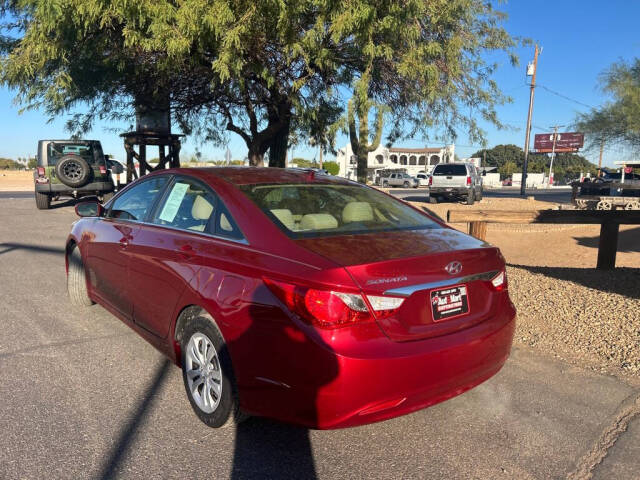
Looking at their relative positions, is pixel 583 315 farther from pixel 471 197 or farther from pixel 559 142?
pixel 559 142

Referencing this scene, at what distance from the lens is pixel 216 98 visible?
42.2 feet

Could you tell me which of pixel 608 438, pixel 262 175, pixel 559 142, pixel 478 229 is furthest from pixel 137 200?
pixel 559 142

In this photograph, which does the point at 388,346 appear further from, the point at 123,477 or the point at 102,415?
the point at 102,415

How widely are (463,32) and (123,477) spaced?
1047 centimetres

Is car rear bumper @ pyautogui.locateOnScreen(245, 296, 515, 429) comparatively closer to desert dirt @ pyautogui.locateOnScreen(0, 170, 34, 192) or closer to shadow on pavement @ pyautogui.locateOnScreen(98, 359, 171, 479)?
shadow on pavement @ pyautogui.locateOnScreen(98, 359, 171, 479)

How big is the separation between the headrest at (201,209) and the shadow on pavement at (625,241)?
34.5 ft

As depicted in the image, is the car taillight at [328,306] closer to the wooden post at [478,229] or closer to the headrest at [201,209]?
the headrest at [201,209]

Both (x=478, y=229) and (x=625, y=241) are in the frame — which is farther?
(x=625, y=241)

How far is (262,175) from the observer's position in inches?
149

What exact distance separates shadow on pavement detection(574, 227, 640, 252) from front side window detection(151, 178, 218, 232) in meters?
10.5

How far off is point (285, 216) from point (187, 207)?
34.2 inches

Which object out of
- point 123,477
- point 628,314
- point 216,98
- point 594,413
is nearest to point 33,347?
point 123,477

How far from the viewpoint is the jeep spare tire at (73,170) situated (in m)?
14.7

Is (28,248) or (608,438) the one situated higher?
(608,438)
